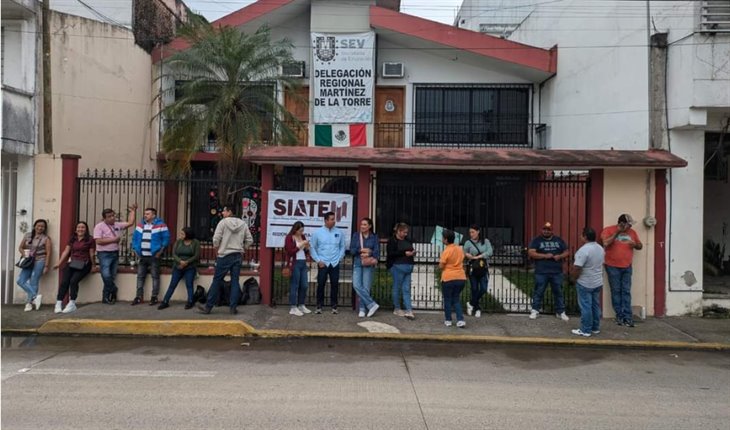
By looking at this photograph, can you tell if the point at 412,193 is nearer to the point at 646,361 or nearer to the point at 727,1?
the point at 646,361

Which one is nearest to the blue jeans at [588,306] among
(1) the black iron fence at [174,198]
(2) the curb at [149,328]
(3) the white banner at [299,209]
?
(3) the white banner at [299,209]

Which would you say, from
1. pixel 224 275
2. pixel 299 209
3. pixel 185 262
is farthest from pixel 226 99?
pixel 224 275

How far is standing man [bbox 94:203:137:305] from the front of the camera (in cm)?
966

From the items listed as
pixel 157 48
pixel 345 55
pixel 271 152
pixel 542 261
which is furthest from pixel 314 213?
pixel 157 48

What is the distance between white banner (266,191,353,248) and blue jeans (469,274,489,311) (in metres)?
2.39

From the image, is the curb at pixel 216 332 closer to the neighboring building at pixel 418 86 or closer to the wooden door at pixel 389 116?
the neighboring building at pixel 418 86

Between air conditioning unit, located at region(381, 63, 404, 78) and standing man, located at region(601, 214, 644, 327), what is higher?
air conditioning unit, located at region(381, 63, 404, 78)

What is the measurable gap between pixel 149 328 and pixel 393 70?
37.3ft

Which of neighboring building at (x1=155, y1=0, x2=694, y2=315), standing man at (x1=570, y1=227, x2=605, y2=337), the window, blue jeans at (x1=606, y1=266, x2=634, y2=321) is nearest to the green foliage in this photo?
neighboring building at (x1=155, y1=0, x2=694, y2=315)

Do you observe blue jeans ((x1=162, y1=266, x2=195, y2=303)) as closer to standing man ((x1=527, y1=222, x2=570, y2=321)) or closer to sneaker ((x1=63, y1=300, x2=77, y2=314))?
sneaker ((x1=63, y1=300, x2=77, y2=314))

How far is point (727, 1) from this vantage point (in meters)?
9.72

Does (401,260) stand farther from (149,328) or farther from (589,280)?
(149,328)

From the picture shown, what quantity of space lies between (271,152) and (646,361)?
6691 millimetres

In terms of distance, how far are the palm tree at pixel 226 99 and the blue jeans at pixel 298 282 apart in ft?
13.1
